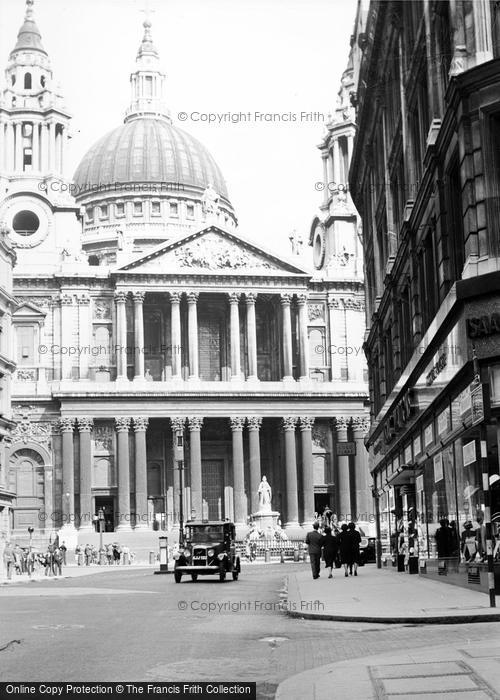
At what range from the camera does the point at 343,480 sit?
95.5m

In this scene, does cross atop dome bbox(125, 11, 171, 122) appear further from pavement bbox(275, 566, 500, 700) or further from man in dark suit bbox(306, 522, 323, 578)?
pavement bbox(275, 566, 500, 700)

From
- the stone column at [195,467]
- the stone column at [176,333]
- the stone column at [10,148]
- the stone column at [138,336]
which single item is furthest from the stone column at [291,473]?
the stone column at [10,148]

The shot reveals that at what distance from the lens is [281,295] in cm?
9794

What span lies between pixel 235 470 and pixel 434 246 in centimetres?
6363

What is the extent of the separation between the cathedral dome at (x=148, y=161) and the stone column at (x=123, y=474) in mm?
34001

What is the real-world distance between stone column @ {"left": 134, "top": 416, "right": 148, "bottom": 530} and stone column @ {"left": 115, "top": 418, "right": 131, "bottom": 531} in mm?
681

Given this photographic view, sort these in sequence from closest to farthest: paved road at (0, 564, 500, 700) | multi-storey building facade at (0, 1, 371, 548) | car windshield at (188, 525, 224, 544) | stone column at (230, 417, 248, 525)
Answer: paved road at (0, 564, 500, 700), car windshield at (188, 525, 224, 544), stone column at (230, 417, 248, 525), multi-storey building facade at (0, 1, 371, 548)

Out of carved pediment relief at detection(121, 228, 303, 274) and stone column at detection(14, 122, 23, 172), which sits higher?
stone column at detection(14, 122, 23, 172)

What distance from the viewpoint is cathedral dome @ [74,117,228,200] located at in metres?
122

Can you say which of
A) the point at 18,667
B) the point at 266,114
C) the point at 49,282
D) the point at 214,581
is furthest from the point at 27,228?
the point at 18,667

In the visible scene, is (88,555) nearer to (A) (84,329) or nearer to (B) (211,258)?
(A) (84,329)

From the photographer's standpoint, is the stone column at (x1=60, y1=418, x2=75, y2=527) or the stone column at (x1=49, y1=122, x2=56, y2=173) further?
the stone column at (x1=49, y1=122, x2=56, y2=173)

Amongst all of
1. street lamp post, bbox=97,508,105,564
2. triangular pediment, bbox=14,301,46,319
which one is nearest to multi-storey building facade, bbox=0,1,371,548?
triangular pediment, bbox=14,301,46,319

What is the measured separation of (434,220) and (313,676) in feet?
61.2
